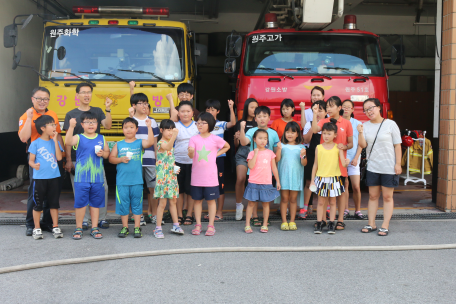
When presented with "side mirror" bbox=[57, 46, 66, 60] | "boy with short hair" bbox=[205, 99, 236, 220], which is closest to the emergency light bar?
"side mirror" bbox=[57, 46, 66, 60]

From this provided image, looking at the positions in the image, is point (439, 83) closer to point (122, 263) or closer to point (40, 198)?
point (122, 263)

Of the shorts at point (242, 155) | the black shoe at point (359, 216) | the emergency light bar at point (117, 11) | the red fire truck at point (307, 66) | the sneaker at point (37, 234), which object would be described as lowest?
the sneaker at point (37, 234)

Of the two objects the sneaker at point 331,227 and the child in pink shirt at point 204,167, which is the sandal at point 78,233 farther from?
the sneaker at point 331,227

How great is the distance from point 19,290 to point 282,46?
4998mm

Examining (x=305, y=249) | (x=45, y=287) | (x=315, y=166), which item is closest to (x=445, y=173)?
(x=315, y=166)

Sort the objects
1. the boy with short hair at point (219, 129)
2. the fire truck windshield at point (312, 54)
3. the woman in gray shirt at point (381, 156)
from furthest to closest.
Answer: the fire truck windshield at point (312, 54) < the boy with short hair at point (219, 129) < the woman in gray shirt at point (381, 156)

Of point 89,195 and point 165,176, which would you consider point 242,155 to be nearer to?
point 165,176

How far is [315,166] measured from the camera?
5051mm

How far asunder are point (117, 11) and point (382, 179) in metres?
4.82

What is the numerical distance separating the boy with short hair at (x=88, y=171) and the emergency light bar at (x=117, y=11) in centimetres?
276

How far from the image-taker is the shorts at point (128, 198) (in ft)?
15.7

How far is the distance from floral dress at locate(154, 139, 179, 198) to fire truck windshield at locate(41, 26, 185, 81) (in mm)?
2012

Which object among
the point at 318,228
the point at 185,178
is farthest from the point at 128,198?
the point at 318,228

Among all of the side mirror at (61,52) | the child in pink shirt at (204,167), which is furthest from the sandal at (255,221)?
the side mirror at (61,52)
